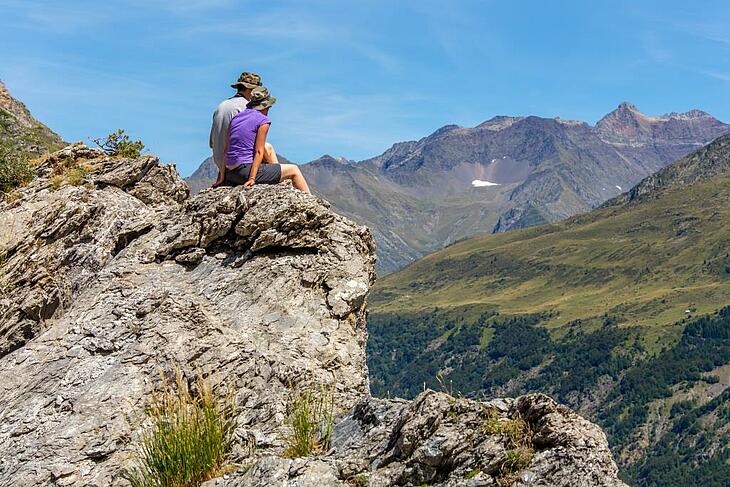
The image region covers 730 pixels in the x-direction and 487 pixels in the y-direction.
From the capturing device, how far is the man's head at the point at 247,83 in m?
15.1

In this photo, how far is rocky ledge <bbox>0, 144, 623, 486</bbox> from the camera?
26.9ft

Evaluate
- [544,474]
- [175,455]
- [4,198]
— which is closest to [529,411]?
[544,474]

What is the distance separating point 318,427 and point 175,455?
180 cm

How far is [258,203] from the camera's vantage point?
13125mm

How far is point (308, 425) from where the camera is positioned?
934 centimetres

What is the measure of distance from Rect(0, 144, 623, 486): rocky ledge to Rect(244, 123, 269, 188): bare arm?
0.46 m

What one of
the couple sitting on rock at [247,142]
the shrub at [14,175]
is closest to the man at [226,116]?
the couple sitting on rock at [247,142]

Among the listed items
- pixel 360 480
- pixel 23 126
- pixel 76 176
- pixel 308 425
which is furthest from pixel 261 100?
pixel 23 126

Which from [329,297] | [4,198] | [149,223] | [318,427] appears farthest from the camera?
[4,198]

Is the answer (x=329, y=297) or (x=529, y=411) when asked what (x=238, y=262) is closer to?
(x=329, y=297)

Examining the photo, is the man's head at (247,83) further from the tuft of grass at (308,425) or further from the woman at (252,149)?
the tuft of grass at (308,425)

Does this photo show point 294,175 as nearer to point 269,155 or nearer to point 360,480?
point 269,155

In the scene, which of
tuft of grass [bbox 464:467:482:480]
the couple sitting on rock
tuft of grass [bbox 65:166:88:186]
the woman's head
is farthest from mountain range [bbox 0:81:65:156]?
tuft of grass [bbox 464:467:482:480]

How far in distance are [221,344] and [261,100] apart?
17.7 feet
